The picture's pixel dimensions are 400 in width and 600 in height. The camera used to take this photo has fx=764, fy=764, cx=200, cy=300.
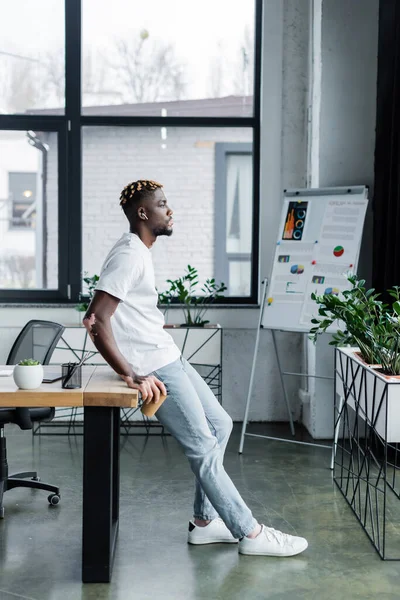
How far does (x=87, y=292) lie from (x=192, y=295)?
79cm

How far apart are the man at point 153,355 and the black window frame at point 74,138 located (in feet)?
9.14

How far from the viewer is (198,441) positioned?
2.92 m

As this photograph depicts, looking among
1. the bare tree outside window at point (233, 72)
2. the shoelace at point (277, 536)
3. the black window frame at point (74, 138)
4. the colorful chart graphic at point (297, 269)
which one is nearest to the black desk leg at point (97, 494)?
the shoelace at point (277, 536)

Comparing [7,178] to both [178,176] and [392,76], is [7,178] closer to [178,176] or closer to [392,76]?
[178,176]

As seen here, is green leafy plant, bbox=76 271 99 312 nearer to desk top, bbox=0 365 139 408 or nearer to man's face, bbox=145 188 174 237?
man's face, bbox=145 188 174 237

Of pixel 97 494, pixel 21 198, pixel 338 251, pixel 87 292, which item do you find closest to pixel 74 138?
pixel 21 198

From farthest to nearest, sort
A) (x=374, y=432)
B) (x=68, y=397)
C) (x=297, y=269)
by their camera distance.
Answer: (x=297, y=269) → (x=374, y=432) → (x=68, y=397)

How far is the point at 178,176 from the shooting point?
5734mm

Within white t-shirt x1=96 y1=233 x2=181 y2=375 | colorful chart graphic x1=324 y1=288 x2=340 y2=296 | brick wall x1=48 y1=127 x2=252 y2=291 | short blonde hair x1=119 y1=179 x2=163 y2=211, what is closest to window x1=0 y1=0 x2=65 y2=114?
brick wall x1=48 y1=127 x2=252 y2=291

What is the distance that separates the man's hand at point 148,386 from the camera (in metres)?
2.75

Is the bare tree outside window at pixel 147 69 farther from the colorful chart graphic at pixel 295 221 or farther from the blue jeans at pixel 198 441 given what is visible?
the blue jeans at pixel 198 441

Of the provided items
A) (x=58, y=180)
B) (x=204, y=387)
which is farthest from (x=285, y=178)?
(x=204, y=387)

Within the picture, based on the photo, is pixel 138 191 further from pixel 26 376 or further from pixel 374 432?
pixel 374 432

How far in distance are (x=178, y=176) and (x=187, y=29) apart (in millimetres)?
1086
